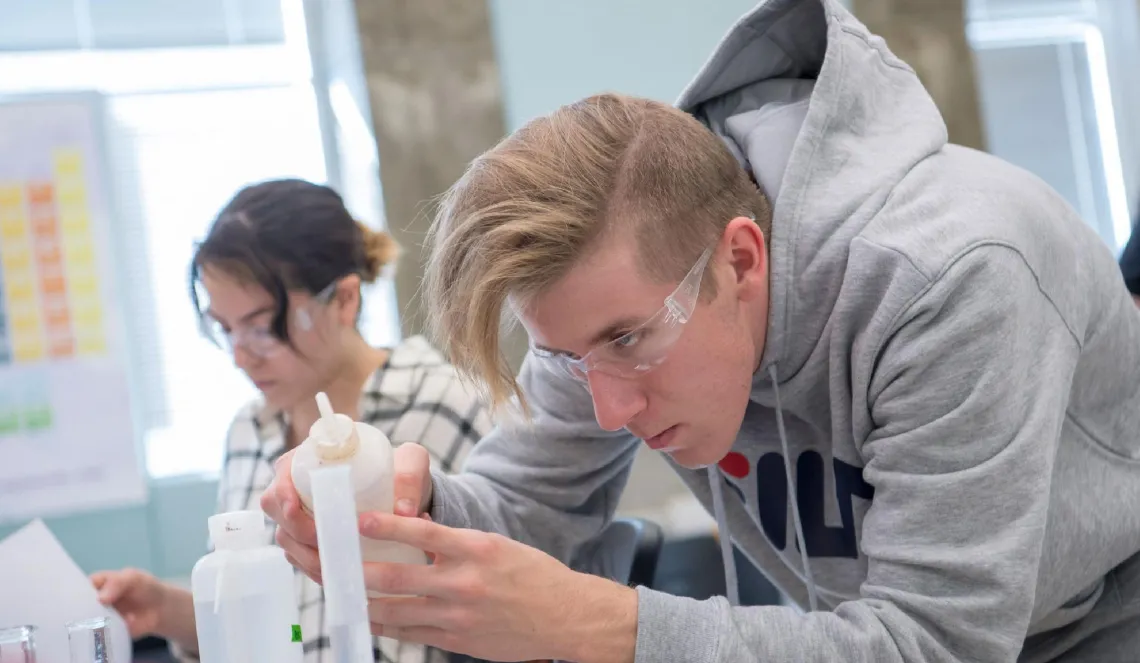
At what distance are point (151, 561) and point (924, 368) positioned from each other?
3.20 metres

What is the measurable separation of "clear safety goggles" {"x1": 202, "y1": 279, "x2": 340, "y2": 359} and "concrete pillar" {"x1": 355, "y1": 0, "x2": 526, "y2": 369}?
66.5 inches

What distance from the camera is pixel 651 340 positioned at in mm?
1065

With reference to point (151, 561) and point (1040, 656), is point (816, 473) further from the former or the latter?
point (151, 561)

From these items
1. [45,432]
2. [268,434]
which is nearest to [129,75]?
[45,432]

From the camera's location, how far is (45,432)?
3.34m

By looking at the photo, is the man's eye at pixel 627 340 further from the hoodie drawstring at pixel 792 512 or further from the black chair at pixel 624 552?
the black chair at pixel 624 552

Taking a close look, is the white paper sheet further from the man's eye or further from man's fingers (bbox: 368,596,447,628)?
the man's eye

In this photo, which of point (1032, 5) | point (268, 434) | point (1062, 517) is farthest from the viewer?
point (1032, 5)

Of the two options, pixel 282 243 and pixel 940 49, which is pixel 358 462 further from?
pixel 940 49

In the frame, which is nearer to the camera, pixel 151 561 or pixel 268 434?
pixel 268 434

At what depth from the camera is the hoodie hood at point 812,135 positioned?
3.61 ft

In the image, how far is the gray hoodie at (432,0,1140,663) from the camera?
0.97 metres

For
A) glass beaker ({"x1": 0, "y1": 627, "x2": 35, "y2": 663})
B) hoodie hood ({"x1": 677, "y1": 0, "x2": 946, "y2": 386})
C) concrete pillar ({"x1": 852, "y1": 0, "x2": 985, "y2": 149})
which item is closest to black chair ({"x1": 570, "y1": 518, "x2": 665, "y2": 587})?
hoodie hood ({"x1": 677, "y1": 0, "x2": 946, "y2": 386})

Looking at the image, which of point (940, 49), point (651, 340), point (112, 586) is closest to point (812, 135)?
point (651, 340)
